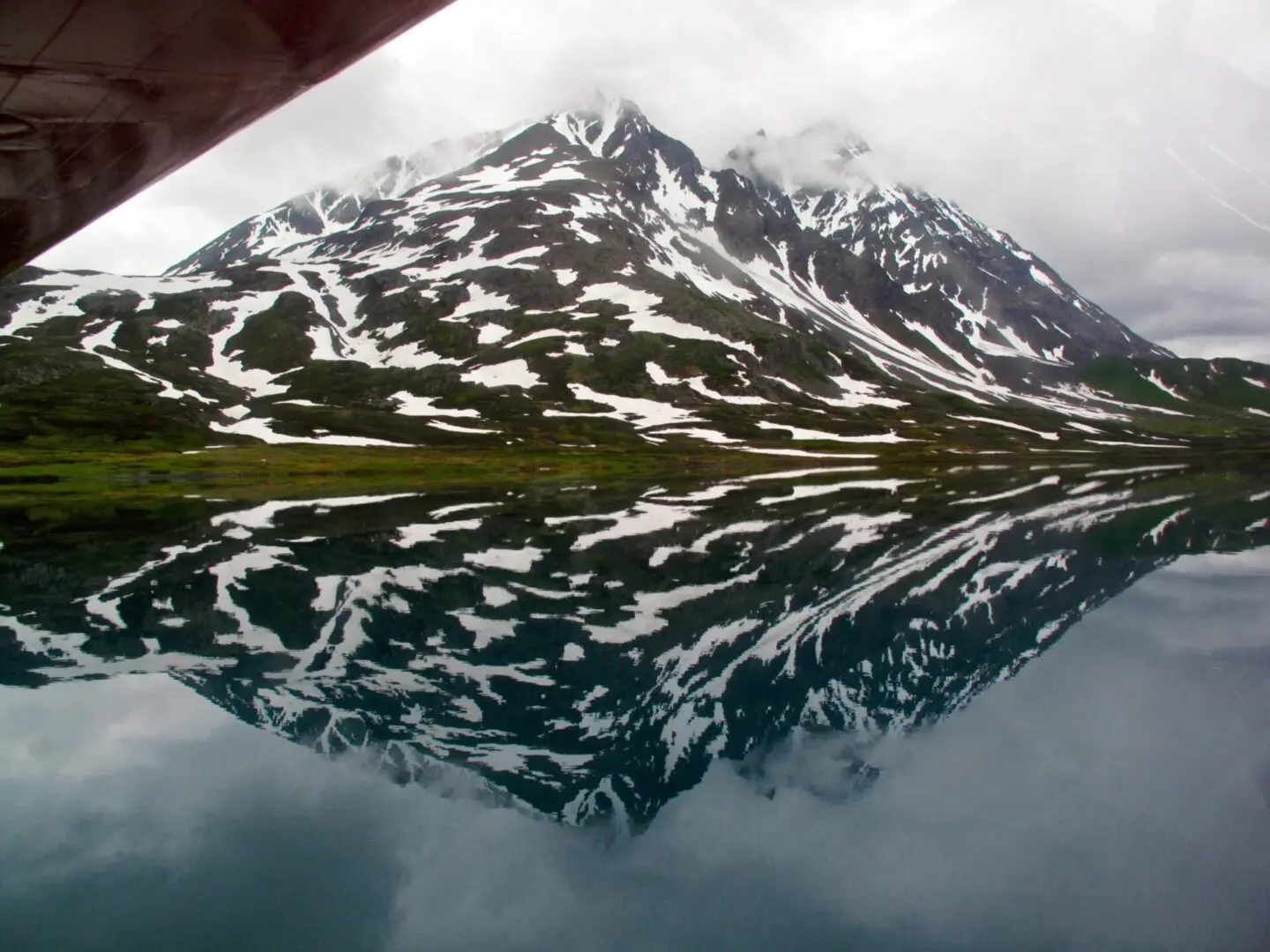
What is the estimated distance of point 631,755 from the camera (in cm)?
1490

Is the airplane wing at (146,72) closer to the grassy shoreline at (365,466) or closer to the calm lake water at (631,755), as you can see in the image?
the calm lake water at (631,755)

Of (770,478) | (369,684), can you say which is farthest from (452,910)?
(770,478)

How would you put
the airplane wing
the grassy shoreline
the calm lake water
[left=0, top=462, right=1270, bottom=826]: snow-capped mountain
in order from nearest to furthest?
the airplane wing, the calm lake water, [left=0, top=462, right=1270, bottom=826]: snow-capped mountain, the grassy shoreline

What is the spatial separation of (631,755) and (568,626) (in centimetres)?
931

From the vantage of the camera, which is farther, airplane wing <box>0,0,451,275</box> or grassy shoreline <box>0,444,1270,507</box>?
grassy shoreline <box>0,444,1270,507</box>

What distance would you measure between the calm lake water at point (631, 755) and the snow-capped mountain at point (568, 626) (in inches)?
5.3

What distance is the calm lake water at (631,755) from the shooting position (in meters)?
10.2

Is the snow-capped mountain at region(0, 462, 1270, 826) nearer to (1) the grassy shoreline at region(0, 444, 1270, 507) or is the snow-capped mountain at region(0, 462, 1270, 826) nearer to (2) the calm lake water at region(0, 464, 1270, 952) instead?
(2) the calm lake water at region(0, 464, 1270, 952)

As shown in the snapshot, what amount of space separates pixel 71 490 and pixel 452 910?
248ft

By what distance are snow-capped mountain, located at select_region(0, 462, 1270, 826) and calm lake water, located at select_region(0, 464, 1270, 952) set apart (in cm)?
13

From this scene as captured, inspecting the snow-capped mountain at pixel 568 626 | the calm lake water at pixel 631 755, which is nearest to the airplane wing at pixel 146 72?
the calm lake water at pixel 631 755

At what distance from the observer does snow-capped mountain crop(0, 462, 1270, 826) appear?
15758mm

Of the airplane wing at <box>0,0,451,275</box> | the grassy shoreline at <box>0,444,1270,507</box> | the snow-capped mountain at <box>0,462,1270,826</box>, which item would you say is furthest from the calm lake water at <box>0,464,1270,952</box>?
the grassy shoreline at <box>0,444,1270,507</box>

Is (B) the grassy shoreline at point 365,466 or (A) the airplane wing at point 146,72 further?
(B) the grassy shoreline at point 365,466
